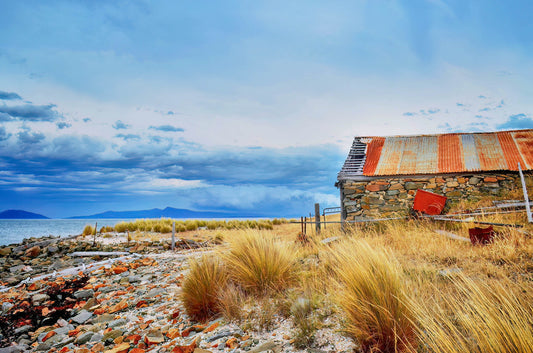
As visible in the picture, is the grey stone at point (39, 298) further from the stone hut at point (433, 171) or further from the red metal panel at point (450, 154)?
the red metal panel at point (450, 154)

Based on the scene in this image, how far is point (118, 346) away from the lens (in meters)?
3.99

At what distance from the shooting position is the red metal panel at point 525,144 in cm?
1221

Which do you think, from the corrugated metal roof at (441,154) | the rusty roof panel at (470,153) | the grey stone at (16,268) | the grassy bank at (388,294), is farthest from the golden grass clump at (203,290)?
the rusty roof panel at (470,153)

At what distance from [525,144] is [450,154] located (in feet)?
10.9

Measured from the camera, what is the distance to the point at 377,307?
2.93 m

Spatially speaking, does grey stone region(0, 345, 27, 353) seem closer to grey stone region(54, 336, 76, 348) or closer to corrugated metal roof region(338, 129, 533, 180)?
grey stone region(54, 336, 76, 348)

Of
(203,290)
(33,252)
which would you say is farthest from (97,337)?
(33,252)

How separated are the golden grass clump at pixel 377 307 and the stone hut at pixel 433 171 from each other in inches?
386

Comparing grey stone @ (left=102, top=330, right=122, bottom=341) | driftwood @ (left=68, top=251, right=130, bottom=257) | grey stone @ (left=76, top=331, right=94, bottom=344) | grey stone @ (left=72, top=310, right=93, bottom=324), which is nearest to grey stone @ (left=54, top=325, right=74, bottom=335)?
grey stone @ (left=72, top=310, right=93, bottom=324)

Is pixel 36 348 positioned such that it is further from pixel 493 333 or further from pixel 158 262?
pixel 493 333

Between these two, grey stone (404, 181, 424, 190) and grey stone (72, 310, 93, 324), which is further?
grey stone (404, 181, 424, 190)

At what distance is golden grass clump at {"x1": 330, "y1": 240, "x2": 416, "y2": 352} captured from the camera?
110 inches

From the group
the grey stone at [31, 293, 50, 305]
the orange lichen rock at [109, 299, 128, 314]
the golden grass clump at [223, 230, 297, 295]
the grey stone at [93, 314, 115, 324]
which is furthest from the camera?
the grey stone at [31, 293, 50, 305]

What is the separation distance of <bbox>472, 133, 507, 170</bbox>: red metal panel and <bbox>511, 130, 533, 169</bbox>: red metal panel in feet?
2.40
